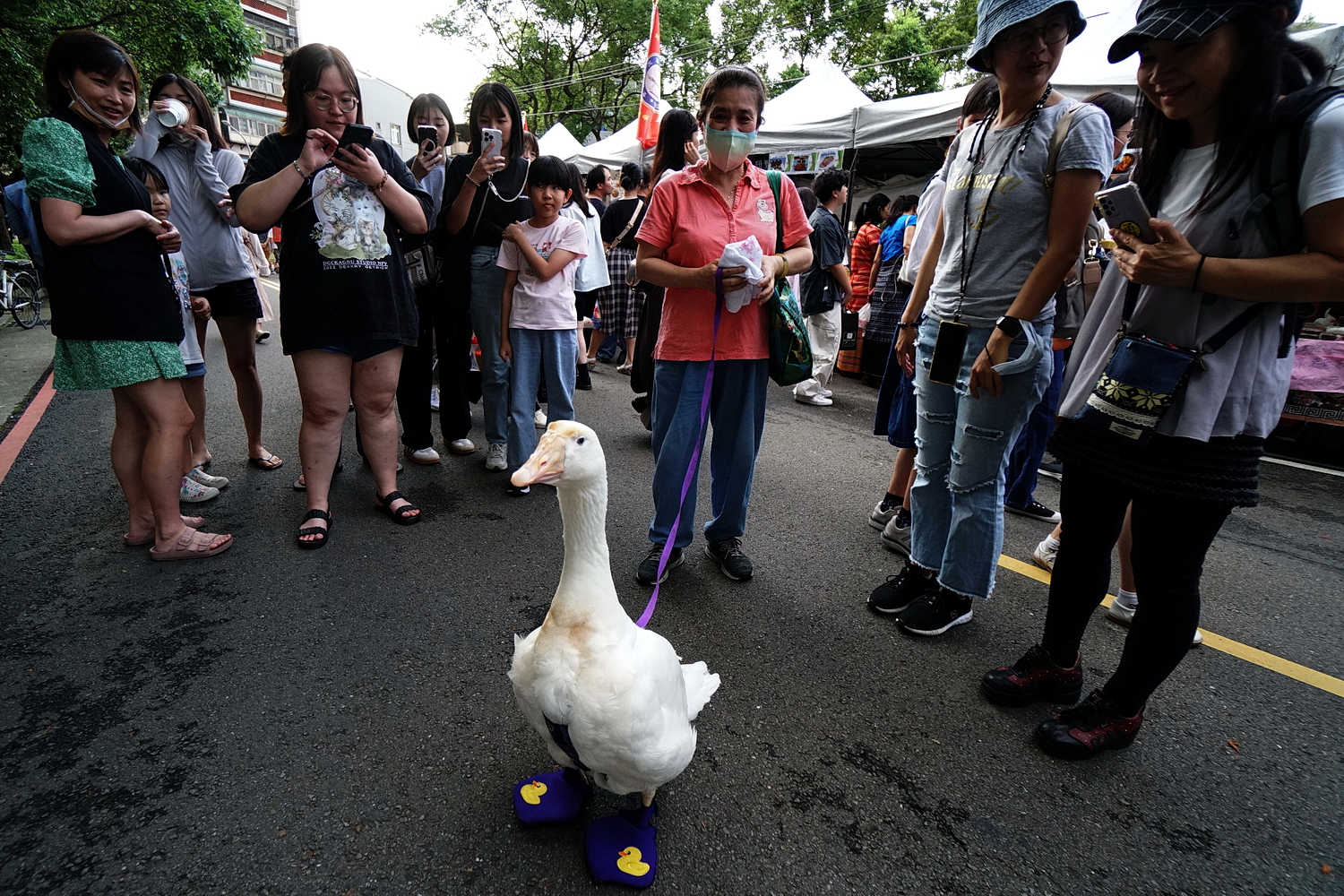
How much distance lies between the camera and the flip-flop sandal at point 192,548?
2.92 meters

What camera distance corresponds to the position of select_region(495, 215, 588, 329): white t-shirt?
12.0ft

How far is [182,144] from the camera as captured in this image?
10.6 ft

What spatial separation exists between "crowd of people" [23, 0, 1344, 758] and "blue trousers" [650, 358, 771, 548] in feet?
0.05

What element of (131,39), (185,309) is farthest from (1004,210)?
(131,39)

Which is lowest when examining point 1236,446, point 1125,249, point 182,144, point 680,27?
point 1236,446

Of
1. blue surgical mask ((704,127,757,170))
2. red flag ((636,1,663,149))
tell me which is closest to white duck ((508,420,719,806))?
blue surgical mask ((704,127,757,170))

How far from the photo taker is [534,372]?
381 cm

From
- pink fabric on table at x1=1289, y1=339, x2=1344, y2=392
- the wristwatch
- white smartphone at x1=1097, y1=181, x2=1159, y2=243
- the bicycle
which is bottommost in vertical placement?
the bicycle

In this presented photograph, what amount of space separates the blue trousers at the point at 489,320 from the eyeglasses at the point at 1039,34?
2.79 meters

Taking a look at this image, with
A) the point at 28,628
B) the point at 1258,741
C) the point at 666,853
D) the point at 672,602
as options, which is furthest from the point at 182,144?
the point at 1258,741

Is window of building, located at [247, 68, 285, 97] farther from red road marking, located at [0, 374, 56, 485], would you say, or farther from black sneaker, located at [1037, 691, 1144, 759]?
black sneaker, located at [1037, 691, 1144, 759]

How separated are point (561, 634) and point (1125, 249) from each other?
6.04 feet

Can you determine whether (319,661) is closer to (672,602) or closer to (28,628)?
(28,628)

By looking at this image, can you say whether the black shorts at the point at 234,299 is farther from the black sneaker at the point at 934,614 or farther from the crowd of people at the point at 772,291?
the black sneaker at the point at 934,614
